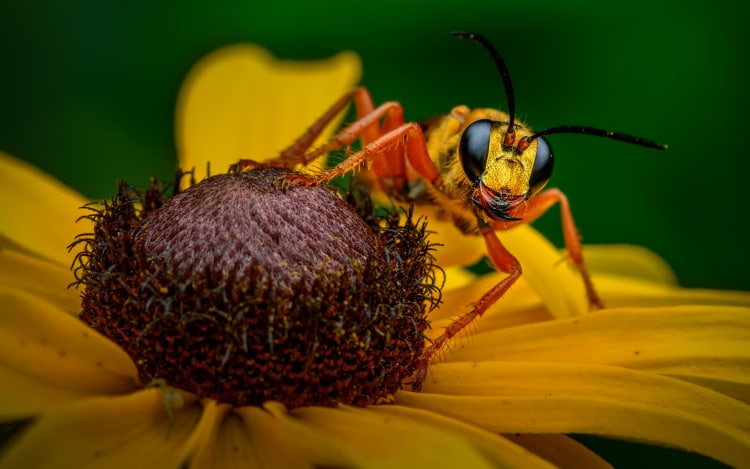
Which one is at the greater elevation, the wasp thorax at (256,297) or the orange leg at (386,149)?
the orange leg at (386,149)

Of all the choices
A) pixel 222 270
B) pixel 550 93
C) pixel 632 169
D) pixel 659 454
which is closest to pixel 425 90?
pixel 550 93

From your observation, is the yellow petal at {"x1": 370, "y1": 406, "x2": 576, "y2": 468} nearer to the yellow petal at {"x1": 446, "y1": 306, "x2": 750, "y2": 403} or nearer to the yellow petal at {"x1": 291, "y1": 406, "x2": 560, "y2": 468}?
the yellow petal at {"x1": 291, "y1": 406, "x2": 560, "y2": 468}

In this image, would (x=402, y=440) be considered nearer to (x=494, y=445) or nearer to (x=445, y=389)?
(x=494, y=445)

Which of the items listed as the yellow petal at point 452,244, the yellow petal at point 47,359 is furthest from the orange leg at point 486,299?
the yellow petal at point 47,359

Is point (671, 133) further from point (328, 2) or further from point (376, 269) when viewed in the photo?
point (376, 269)

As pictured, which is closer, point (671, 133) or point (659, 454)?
point (659, 454)

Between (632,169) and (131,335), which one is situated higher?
(632,169)

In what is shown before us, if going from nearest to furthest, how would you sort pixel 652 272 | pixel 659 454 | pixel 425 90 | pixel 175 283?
pixel 175 283 → pixel 659 454 → pixel 652 272 → pixel 425 90

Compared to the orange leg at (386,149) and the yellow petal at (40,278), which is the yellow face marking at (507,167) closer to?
the orange leg at (386,149)
